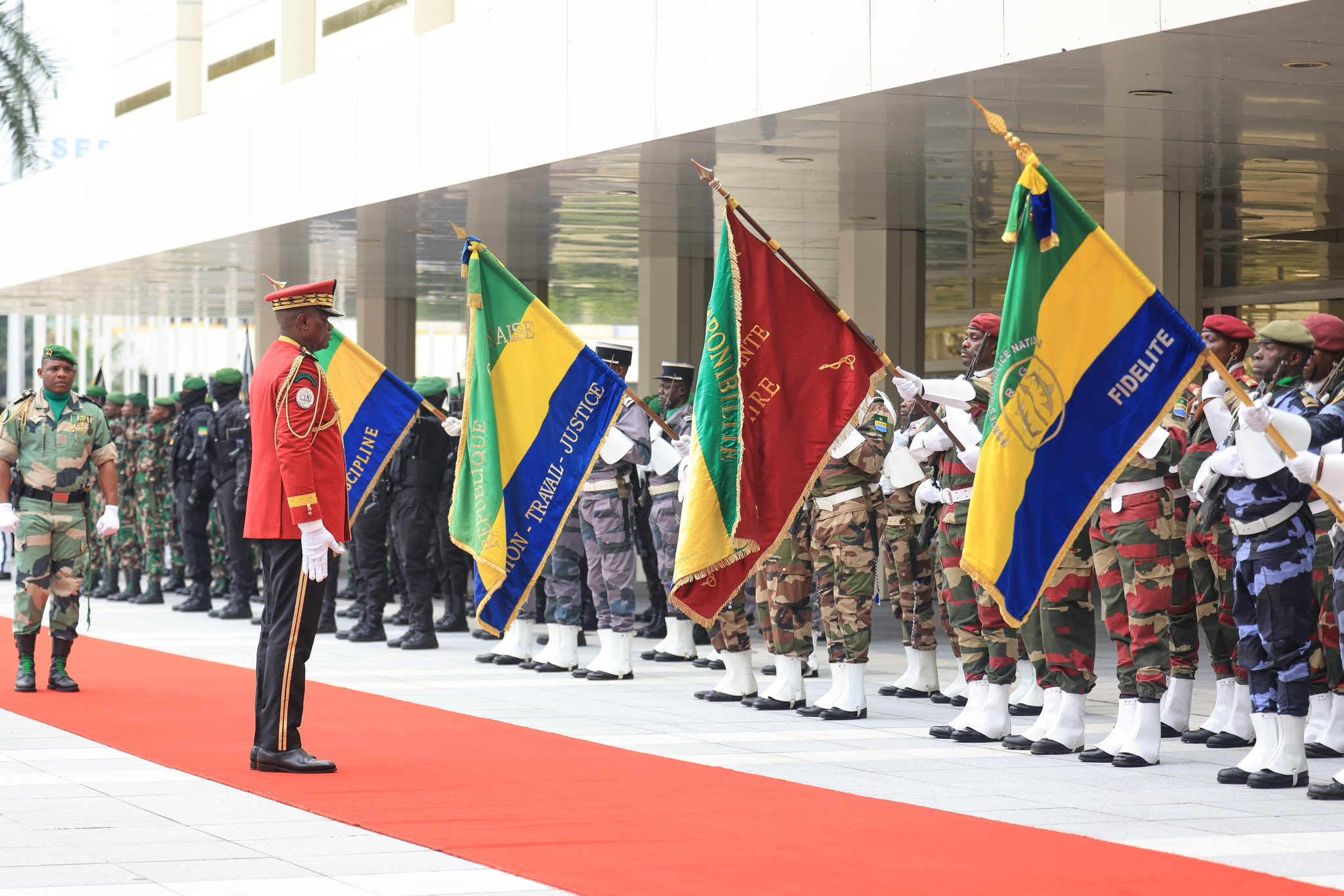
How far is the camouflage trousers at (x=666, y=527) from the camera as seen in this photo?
500 inches

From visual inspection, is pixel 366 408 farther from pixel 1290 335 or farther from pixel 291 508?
pixel 1290 335

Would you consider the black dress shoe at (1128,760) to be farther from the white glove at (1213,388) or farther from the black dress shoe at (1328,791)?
the white glove at (1213,388)

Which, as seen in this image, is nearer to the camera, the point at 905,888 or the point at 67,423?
the point at 905,888

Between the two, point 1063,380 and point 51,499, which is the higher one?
point 1063,380

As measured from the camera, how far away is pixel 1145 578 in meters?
7.99

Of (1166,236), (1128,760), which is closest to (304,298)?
(1128,760)

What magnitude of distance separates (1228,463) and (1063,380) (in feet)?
2.61

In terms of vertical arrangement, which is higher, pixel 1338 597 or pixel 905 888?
pixel 1338 597

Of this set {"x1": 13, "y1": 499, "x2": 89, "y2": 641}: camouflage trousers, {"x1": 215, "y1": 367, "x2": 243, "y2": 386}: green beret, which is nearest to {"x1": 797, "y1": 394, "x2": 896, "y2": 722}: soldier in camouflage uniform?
{"x1": 13, "y1": 499, "x2": 89, "y2": 641}: camouflage trousers

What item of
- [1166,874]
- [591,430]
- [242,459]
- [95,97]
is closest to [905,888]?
[1166,874]

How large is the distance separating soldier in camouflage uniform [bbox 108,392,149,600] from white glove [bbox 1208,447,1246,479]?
14034mm

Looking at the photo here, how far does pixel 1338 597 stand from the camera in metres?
7.00

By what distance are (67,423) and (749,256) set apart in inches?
174

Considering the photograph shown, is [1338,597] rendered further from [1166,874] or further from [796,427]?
[796,427]
